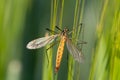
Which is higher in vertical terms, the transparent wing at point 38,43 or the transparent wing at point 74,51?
the transparent wing at point 38,43

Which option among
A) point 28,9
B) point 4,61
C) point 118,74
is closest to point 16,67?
point 4,61

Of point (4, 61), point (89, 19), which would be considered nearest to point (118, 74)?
point (89, 19)

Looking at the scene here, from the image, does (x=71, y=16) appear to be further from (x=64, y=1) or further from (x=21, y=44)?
(x=21, y=44)

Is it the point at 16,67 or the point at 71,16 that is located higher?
the point at 71,16

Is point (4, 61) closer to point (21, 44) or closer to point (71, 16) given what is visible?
point (21, 44)

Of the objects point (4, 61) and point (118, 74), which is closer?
point (118, 74)

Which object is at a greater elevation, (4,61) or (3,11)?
(3,11)
